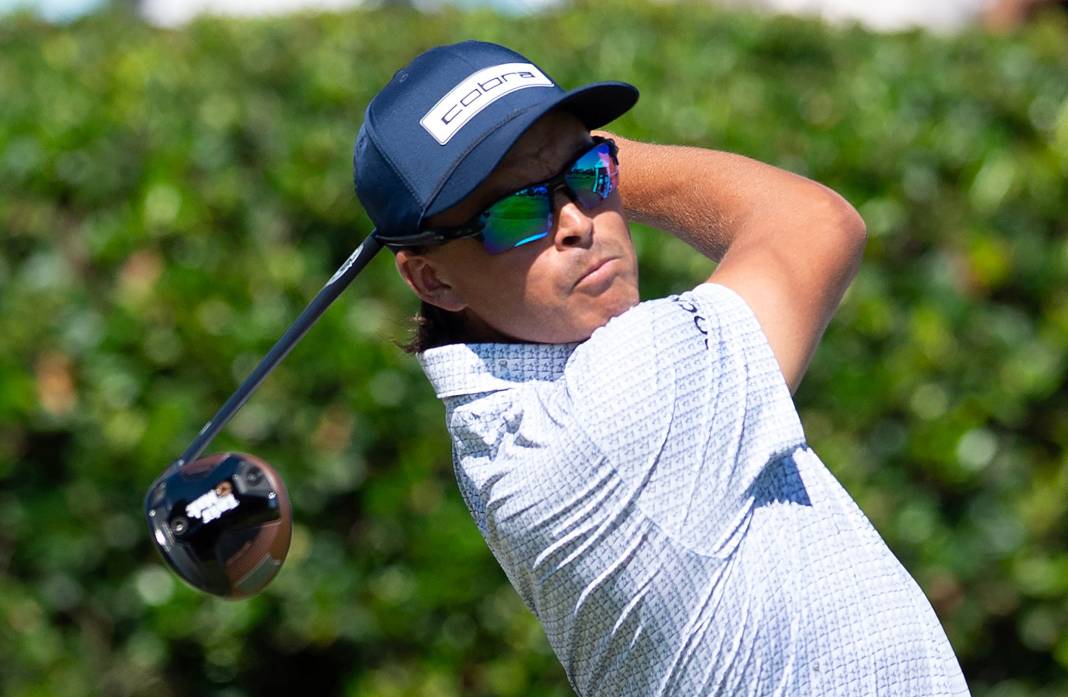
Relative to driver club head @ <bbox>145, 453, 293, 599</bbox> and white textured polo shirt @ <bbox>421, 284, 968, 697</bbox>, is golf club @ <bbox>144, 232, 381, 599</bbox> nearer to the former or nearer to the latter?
driver club head @ <bbox>145, 453, 293, 599</bbox>

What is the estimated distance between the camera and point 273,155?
194 inches

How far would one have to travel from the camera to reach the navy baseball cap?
2.19m

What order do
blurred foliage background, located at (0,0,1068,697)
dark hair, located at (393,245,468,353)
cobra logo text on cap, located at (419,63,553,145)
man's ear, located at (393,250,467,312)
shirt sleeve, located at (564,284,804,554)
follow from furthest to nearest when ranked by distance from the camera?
1. blurred foliage background, located at (0,0,1068,697)
2. dark hair, located at (393,245,468,353)
3. man's ear, located at (393,250,467,312)
4. cobra logo text on cap, located at (419,63,553,145)
5. shirt sleeve, located at (564,284,804,554)

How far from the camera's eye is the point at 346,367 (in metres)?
4.64

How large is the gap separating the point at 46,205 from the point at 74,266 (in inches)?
8.7

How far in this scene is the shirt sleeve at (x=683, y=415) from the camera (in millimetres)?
2094

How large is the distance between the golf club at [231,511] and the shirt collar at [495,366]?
228mm

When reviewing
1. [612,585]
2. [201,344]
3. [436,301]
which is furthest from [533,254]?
[201,344]

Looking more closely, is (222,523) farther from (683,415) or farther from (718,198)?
(718,198)

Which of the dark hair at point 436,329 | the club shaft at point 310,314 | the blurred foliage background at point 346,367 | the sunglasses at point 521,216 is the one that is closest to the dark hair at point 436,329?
the dark hair at point 436,329

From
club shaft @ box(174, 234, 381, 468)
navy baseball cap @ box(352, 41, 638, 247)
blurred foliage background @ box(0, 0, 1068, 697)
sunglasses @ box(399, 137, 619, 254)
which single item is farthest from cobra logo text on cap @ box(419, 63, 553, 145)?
blurred foliage background @ box(0, 0, 1068, 697)

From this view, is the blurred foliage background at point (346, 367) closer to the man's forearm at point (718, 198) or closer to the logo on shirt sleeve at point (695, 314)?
the man's forearm at point (718, 198)

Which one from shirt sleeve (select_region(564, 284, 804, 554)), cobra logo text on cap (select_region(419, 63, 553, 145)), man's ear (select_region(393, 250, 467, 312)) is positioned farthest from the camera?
man's ear (select_region(393, 250, 467, 312))

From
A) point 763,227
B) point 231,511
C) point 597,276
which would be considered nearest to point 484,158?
point 597,276
